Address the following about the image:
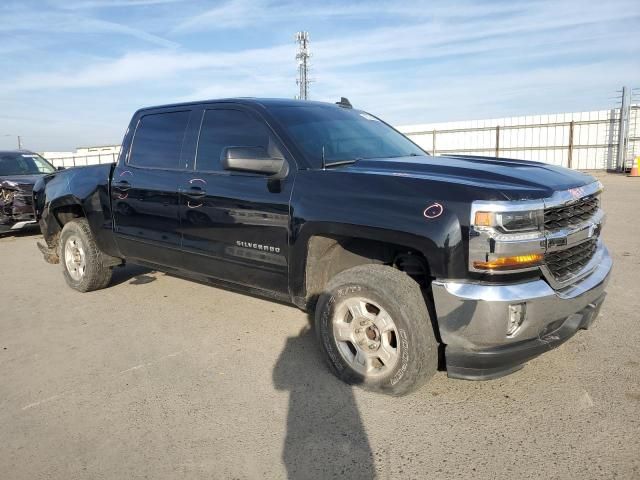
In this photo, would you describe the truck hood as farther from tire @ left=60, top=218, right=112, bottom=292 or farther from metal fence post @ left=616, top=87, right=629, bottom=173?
metal fence post @ left=616, top=87, right=629, bottom=173

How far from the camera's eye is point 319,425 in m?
2.92

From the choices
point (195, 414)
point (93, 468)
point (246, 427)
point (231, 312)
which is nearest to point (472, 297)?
point (246, 427)

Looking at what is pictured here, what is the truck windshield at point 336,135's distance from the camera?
3.73 m

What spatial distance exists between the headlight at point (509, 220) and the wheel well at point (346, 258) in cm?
59

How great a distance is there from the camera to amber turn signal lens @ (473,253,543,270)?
2699 mm

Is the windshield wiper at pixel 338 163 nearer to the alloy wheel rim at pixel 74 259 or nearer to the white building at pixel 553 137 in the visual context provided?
the alloy wheel rim at pixel 74 259

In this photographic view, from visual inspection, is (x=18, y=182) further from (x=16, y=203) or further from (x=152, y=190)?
(x=152, y=190)

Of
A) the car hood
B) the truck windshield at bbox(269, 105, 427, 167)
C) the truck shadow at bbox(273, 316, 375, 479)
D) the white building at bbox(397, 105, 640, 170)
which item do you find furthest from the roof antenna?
the white building at bbox(397, 105, 640, 170)

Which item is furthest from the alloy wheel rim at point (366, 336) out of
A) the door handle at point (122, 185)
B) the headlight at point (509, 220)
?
the door handle at point (122, 185)

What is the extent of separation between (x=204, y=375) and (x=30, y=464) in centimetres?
120

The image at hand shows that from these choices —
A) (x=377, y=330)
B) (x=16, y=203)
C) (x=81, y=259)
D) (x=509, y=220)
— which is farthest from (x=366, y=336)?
(x=16, y=203)

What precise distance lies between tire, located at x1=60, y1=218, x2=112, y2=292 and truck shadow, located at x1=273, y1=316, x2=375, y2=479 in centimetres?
283

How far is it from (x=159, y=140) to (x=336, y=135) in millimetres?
1793

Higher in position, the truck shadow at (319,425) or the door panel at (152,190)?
the door panel at (152,190)
